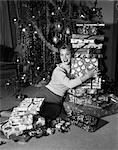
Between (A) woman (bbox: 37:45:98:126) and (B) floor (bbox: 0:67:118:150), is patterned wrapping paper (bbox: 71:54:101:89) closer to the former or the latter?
(A) woman (bbox: 37:45:98:126)

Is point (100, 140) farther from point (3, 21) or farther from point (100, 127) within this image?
point (3, 21)

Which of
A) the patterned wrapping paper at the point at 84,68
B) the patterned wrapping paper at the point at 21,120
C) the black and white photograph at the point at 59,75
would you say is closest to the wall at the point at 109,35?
the black and white photograph at the point at 59,75

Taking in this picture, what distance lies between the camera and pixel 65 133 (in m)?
1.60

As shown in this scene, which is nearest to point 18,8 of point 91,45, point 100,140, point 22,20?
point 22,20

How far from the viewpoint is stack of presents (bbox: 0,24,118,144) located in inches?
61.7

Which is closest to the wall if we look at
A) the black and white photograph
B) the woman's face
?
the black and white photograph

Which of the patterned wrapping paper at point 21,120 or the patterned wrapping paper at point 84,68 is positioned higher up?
the patterned wrapping paper at point 84,68

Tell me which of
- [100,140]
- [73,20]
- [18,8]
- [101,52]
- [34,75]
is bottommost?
[100,140]

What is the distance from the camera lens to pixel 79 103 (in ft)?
6.15

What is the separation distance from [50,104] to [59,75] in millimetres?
263

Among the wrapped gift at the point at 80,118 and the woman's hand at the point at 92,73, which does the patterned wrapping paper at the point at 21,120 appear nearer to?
the wrapped gift at the point at 80,118

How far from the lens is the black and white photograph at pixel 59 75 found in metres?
1.56

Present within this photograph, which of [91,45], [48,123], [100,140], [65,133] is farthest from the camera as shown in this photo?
[91,45]

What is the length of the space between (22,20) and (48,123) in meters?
1.10
